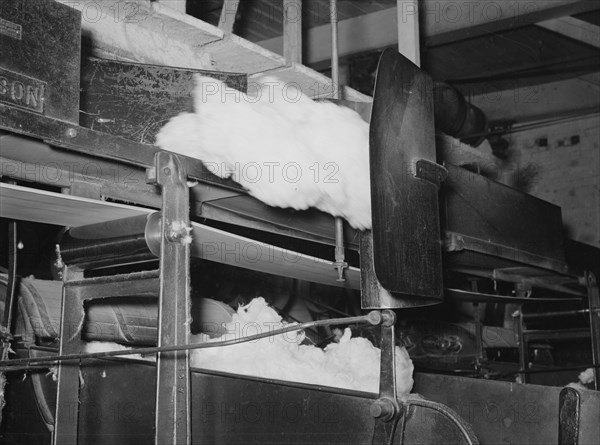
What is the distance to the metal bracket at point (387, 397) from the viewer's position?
1284 mm

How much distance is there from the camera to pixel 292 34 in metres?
2.14

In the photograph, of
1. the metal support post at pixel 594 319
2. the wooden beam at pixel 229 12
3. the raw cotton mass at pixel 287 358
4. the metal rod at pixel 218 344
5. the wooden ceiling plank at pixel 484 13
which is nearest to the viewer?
the metal rod at pixel 218 344

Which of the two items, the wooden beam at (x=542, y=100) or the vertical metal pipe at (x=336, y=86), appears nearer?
the vertical metal pipe at (x=336, y=86)

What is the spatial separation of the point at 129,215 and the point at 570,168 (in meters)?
5.04

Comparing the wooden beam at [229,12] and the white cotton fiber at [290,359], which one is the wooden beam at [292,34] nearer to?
the wooden beam at [229,12]

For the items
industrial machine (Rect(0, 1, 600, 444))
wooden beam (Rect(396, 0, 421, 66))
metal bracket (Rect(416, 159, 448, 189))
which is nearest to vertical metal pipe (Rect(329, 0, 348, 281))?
industrial machine (Rect(0, 1, 600, 444))

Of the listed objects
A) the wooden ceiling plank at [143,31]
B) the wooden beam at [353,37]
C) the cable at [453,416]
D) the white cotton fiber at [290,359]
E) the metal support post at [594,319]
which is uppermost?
the wooden beam at [353,37]

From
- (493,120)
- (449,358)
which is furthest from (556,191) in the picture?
(449,358)

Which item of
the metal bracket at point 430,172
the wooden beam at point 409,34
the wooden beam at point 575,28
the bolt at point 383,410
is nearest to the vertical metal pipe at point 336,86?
the metal bracket at point 430,172

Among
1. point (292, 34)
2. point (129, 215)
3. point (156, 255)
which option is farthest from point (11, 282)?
point (292, 34)

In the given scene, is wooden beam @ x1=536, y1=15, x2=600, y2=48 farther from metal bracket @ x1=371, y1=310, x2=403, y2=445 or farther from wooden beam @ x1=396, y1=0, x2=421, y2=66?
metal bracket @ x1=371, y1=310, x2=403, y2=445

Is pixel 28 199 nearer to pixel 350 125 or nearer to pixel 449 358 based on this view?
pixel 350 125

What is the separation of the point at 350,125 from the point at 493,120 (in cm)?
487

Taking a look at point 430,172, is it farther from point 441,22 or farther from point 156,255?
point 441,22
